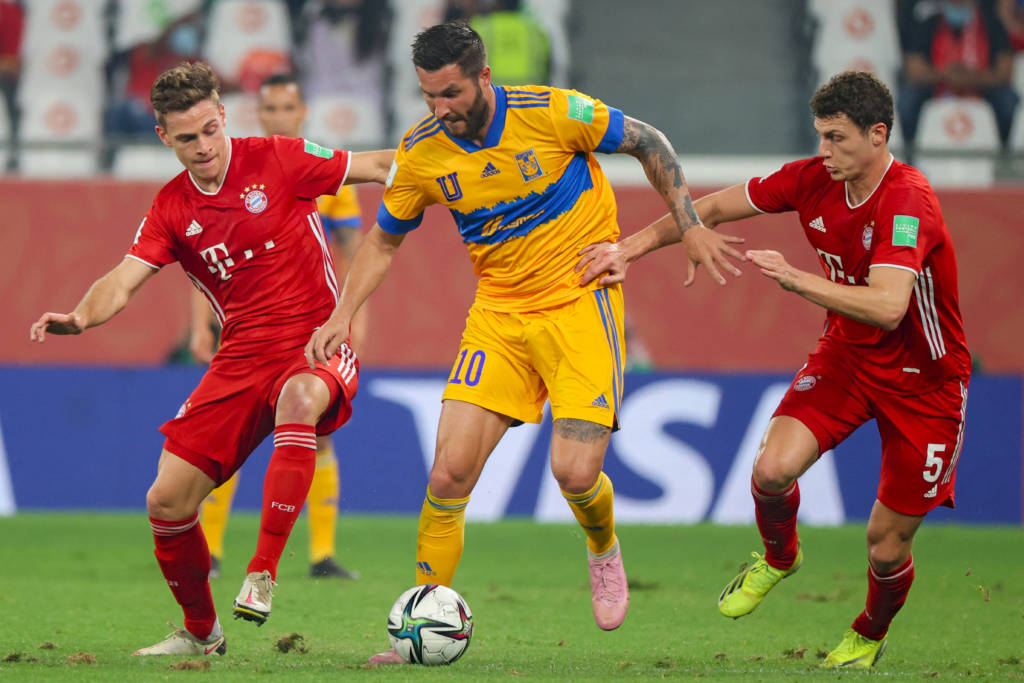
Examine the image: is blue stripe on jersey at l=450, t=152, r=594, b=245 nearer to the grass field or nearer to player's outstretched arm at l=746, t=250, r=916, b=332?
player's outstretched arm at l=746, t=250, r=916, b=332

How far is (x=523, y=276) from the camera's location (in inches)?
205

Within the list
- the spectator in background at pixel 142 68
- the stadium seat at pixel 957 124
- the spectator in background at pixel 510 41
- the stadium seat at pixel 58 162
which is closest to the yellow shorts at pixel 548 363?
the stadium seat at pixel 58 162

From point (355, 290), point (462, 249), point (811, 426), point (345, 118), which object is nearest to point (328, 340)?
point (355, 290)

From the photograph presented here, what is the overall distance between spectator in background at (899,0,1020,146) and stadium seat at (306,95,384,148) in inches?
209

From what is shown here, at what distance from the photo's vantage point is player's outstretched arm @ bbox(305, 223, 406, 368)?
515 cm

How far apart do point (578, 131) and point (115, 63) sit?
32.9 ft

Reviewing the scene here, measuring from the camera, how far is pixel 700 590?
7.52 meters

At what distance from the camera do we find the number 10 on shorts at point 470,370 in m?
5.19

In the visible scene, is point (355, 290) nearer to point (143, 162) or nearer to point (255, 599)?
point (255, 599)

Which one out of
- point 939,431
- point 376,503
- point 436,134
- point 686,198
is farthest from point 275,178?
point 376,503

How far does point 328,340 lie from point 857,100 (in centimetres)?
216

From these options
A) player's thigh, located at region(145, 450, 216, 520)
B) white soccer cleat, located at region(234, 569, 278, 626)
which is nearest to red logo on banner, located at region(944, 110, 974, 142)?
player's thigh, located at region(145, 450, 216, 520)

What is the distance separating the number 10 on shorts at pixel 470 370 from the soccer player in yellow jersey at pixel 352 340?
2.37 m

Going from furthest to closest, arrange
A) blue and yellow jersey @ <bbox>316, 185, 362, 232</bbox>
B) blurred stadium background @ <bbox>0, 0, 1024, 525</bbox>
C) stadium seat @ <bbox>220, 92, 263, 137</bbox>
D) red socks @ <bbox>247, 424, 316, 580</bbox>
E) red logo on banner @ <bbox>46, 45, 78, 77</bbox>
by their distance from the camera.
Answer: red logo on banner @ <bbox>46, 45, 78, 77</bbox> < stadium seat @ <bbox>220, 92, 263, 137</bbox> < blurred stadium background @ <bbox>0, 0, 1024, 525</bbox> < blue and yellow jersey @ <bbox>316, 185, 362, 232</bbox> < red socks @ <bbox>247, 424, 316, 580</bbox>
